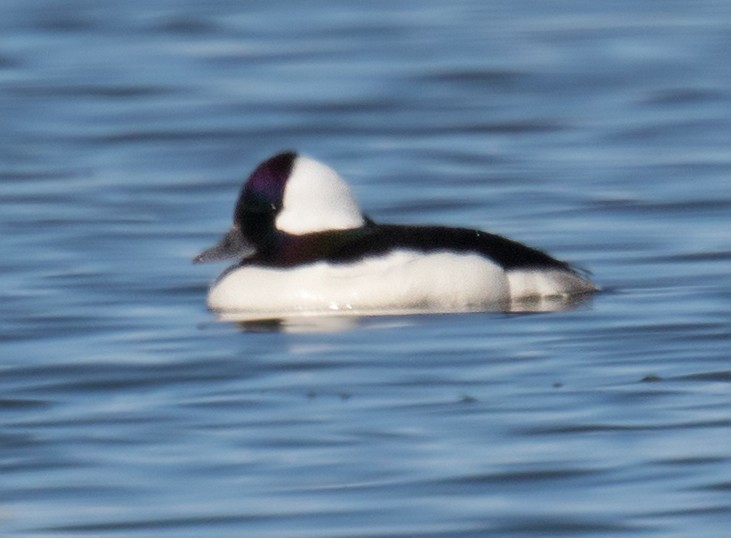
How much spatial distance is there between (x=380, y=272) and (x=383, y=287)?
7 centimetres

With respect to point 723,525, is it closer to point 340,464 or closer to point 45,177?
point 340,464

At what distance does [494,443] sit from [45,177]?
26.1 feet

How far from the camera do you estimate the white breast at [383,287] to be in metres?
11.4

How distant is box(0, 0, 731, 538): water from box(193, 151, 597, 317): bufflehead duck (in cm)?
16

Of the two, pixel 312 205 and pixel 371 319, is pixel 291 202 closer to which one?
pixel 312 205

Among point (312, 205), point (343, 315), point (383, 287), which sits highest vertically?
point (312, 205)

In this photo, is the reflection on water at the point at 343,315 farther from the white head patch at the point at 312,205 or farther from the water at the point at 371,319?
the white head patch at the point at 312,205

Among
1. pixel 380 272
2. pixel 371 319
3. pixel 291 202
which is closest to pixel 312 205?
pixel 291 202

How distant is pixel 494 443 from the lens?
8547 millimetres

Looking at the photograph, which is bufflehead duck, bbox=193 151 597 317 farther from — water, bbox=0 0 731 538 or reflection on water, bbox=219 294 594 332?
water, bbox=0 0 731 538

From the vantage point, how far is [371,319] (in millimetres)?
11297

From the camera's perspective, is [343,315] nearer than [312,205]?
Yes

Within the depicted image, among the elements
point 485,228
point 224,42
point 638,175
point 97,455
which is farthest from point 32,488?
point 224,42

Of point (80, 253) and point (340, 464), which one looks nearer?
point (340, 464)
